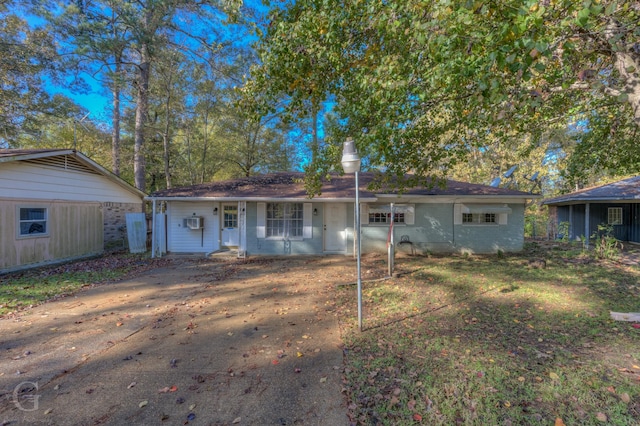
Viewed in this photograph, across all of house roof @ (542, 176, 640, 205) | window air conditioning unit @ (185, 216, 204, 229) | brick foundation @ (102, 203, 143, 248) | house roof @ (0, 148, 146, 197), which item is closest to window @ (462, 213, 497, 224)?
house roof @ (542, 176, 640, 205)

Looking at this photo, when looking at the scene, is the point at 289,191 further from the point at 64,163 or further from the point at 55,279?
the point at 64,163

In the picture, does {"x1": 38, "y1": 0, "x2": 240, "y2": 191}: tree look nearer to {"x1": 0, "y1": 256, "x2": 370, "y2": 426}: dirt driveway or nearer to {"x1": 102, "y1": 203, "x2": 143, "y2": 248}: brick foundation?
{"x1": 102, "y1": 203, "x2": 143, "y2": 248}: brick foundation

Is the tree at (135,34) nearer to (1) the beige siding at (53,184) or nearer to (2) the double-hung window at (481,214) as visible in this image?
(1) the beige siding at (53,184)

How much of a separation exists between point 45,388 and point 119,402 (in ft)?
3.04

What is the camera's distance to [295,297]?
589cm

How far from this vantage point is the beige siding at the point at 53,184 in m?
7.83

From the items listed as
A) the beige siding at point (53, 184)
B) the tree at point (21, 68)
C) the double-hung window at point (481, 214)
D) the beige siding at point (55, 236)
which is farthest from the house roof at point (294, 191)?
the tree at point (21, 68)

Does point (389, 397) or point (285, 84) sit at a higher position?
point (285, 84)

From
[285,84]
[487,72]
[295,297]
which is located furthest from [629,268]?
[285,84]

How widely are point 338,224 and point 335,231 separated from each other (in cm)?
29

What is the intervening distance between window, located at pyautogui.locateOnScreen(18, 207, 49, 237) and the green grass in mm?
1159

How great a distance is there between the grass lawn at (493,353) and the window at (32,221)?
31.1 feet

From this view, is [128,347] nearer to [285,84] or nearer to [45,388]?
[45,388]

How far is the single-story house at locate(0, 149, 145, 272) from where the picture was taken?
25.6 feet
